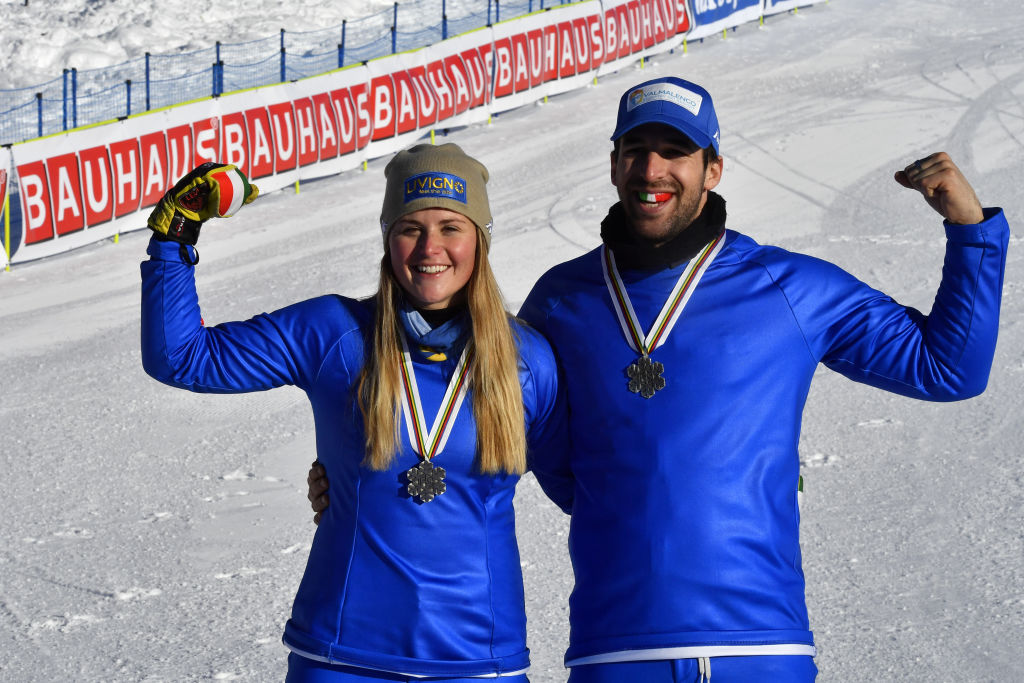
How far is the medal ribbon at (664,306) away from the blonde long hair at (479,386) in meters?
0.33

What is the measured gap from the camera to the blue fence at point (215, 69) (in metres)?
16.0

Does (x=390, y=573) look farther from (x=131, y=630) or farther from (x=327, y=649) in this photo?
(x=131, y=630)

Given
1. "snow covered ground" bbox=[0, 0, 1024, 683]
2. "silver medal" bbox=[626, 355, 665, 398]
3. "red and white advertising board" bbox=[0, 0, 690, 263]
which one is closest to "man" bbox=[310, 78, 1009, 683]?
"silver medal" bbox=[626, 355, 665, 398]

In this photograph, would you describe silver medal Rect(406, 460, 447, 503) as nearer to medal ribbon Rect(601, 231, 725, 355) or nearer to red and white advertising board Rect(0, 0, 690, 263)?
medal ribbon Rect(601, 231, 725, 355)

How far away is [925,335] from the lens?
332 centimetres

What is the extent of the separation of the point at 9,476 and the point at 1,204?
5.22 metres

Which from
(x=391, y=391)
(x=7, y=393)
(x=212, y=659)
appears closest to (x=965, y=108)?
(x=7, y=393)

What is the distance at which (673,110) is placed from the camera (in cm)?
331

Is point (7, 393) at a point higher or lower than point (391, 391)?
lower

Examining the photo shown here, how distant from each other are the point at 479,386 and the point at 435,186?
0.55 m

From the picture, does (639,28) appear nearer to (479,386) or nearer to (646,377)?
(646,377)

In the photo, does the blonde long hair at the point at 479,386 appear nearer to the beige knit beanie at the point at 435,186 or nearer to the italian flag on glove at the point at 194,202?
the beige knit beanie at the point at 435,186

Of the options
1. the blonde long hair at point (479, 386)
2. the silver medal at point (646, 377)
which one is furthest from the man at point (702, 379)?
the blonde long hair at point (479, 386)

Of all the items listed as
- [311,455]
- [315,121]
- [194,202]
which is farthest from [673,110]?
[315,121]
